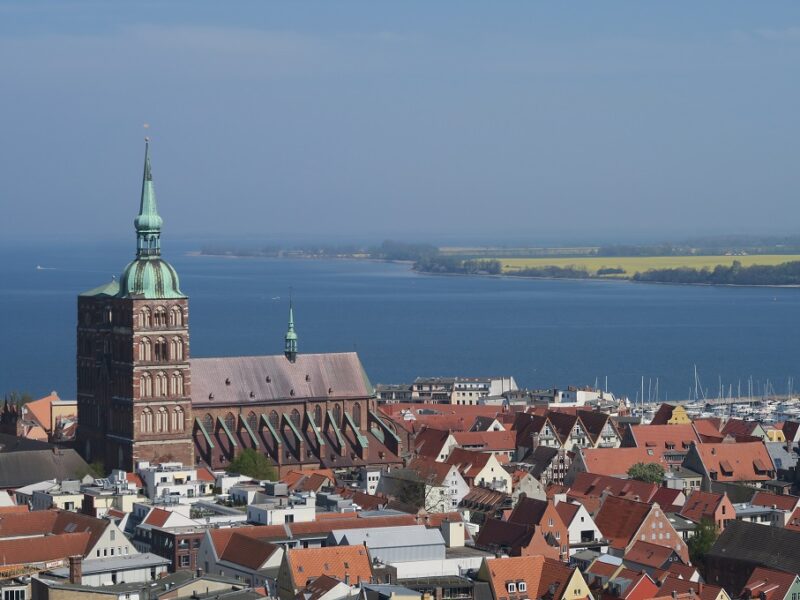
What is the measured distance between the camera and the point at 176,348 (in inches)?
3344

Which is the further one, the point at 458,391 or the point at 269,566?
the point at 458,391

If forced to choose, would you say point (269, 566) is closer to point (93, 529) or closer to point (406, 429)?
point (93, 529)

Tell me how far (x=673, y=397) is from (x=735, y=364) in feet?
104

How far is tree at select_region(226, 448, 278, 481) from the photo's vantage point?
82062mm

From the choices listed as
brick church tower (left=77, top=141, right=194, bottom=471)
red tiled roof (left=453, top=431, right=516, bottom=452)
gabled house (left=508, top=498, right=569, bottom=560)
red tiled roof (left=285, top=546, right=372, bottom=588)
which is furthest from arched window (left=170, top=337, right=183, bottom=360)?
red tiled roof (left=285, top=546, right=372, bottom=588)

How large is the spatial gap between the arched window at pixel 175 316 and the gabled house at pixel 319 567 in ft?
95.4

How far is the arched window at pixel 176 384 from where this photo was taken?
278 feet

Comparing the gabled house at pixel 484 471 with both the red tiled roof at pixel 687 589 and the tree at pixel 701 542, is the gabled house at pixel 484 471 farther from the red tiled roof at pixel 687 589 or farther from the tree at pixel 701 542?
the red tiled roof at pixel 687 589

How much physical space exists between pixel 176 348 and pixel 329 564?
30399mm

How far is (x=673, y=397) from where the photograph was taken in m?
144

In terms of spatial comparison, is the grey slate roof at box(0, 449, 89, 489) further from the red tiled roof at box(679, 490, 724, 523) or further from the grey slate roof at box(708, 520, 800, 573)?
the grey slate roof at box(708, 520, 800, 573)

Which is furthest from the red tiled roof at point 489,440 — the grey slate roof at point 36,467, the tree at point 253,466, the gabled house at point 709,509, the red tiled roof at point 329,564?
the red tiled roof at point 329,564

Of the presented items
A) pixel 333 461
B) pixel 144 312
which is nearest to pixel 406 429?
pixel 333 461

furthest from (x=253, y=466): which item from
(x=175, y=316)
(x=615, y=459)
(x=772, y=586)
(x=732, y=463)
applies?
(x=772, y=586)
